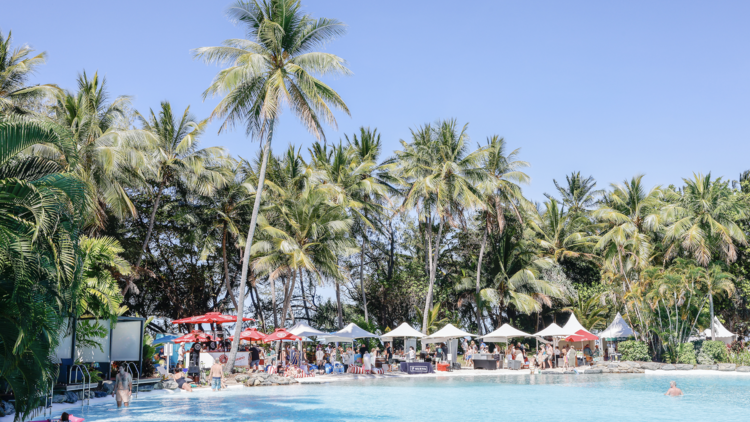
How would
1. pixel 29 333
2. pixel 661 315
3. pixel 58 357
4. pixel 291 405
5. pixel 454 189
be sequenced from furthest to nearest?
pixel 454 189, pixel 661 315, pixel 291 405, pixel 58 357, pixel 29 333

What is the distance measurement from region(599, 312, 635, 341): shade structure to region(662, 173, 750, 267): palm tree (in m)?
5.04

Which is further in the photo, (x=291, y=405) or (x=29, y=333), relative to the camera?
(x=291, y=405)

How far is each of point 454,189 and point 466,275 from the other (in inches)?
301

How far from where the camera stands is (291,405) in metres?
14.7

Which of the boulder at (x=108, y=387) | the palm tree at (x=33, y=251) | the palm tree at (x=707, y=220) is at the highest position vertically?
the palm tree at (x=707, y=220)

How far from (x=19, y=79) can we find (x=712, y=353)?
32.7 metres

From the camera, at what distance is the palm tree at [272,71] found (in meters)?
20.3

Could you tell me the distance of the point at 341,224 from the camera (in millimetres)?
27547

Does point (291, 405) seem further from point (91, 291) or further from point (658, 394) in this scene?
point (658, 394)

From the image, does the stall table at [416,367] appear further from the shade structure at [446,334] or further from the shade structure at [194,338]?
the shade structure at [194,338]

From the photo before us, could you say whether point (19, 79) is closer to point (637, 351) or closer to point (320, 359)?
point (320, 359)

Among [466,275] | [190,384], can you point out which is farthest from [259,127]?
[466,275]

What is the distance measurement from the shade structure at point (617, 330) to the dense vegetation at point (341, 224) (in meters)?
0.82

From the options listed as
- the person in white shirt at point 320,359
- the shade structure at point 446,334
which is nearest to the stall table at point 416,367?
the shade structure at point 446,334
